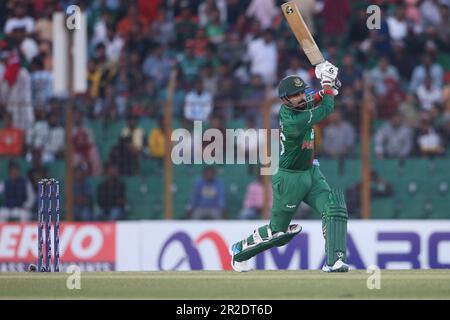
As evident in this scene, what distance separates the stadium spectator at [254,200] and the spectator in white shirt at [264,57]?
9.37 ft

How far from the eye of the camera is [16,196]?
18.5m

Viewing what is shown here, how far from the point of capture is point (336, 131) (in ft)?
59.5

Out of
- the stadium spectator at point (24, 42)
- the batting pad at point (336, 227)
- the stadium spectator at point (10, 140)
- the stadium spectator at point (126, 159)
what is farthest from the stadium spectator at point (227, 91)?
the batting pad at point (336, 227)

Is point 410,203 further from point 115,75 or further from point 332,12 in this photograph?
point 115,75

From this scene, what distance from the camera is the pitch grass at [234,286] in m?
11.8

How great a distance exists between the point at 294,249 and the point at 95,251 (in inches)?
114

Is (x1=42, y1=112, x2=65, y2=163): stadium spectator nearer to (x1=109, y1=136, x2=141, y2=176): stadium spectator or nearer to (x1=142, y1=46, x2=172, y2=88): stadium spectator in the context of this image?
(x1=109, y1=136, x2=141, y2=176): stadium spectator

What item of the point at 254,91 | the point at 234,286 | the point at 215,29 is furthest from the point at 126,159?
the point at 234,286

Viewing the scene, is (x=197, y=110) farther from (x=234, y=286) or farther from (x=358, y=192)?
(x=234, y=286)

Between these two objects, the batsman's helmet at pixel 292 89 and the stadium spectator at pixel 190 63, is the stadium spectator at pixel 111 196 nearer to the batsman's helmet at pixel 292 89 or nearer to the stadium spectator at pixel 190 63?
the stadium spectator at pixel 190 63

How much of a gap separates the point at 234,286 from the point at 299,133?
1.73m

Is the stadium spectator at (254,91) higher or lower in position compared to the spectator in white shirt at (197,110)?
higher
